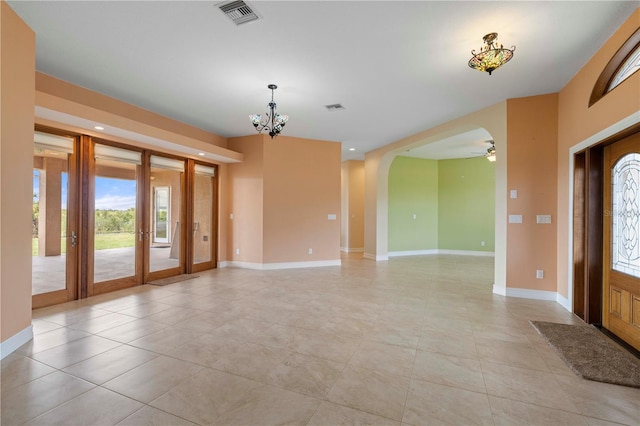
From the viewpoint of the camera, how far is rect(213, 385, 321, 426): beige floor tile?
1.84 m

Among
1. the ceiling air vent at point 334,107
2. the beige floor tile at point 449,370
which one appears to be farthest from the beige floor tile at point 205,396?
the ceiling air vent at point 334,107

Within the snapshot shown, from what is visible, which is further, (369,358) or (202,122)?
(202,122)

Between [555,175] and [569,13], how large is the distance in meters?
2.54

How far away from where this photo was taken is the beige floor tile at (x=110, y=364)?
92.2 inches

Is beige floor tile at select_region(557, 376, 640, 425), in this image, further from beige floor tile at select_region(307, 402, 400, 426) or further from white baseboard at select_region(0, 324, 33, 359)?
white baseboard at select_region(0, 324, 33, 359)

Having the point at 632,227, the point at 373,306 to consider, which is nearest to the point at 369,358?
the point at 373,306

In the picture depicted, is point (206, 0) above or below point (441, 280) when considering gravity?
above

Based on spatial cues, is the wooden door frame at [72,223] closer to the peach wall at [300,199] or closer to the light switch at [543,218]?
the peach wall at [300,199]

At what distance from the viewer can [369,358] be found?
105 inches

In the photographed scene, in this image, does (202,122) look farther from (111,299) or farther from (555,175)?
(555,175)

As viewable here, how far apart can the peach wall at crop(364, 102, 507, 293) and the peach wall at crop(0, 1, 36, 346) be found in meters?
6.10

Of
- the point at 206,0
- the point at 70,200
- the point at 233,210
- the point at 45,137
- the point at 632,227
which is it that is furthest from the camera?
the point at 233,210

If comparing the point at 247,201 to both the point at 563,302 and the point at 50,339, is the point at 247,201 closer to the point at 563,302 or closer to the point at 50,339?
the point at 50,339

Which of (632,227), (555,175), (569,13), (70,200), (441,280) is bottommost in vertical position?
(441,280)
